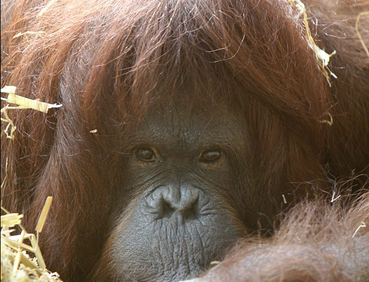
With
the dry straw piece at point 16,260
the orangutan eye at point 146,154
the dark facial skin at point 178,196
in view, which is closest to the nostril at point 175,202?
the dark facial skin at point 178,196

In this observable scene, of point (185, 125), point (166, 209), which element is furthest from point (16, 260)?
point (185, 125)

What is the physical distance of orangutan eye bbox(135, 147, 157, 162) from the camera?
9.02 feet

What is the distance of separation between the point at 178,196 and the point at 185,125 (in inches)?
10.8

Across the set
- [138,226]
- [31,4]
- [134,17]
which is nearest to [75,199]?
[138,226]

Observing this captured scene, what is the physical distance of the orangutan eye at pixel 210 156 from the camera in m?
2.76

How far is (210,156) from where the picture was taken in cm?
276

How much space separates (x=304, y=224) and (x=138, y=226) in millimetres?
617

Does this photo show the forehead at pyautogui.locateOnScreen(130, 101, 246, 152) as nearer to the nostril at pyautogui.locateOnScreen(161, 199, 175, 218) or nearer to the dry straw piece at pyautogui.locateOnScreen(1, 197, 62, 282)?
the nostril at pyautogui.locateOnScreen(161, 199, 175, 218)

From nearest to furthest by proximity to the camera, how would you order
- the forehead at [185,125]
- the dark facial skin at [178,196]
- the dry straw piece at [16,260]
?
the dry straw piece at [16,260] → the dark facial skin at [178,196] → the forehead at [185,125]

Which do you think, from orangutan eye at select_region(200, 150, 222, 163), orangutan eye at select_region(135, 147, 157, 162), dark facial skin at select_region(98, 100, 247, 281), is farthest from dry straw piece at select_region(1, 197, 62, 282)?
orangutan eye at select_region(200, 150, 222, 163)

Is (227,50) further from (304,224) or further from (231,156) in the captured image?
(304,224)

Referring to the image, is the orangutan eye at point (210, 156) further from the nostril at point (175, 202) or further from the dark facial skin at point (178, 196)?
the nostril at point (175, 202)

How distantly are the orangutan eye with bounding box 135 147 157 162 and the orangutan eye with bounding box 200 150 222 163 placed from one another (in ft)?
0.62

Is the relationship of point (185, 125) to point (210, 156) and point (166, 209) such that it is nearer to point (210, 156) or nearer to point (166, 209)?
point (210, 156)
